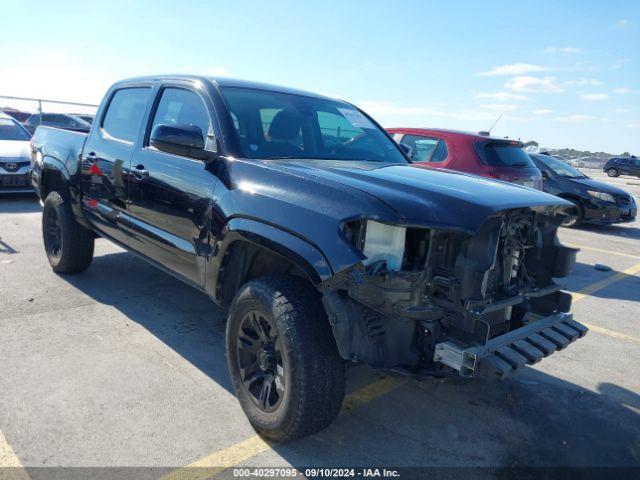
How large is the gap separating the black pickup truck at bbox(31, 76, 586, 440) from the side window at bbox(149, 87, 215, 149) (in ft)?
0.05

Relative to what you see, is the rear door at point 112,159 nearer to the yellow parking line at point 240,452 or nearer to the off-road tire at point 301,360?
the off-road tire at point 301,360

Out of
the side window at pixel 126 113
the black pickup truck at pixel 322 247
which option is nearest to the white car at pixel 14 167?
the side window at pixel 126 113

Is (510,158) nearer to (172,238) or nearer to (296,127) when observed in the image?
(296,127)

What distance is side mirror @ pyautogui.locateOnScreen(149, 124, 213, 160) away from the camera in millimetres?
3129

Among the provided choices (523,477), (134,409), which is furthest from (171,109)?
(523,477)

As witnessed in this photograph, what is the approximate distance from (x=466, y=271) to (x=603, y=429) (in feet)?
5.39

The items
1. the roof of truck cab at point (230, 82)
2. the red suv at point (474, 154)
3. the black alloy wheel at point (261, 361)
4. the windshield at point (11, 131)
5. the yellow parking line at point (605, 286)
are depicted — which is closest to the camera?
the black alloy wheel at point (261, 361)

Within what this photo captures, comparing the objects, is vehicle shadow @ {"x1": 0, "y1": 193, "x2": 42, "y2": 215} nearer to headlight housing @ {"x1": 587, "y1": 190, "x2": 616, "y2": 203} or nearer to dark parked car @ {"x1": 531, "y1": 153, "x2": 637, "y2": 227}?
dark parked car @ {"x1": 531, "y1": 153, "x2": 637, "y2": 227}

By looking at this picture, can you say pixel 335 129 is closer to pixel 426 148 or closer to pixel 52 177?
pixel 52 177

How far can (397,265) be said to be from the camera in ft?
8.03

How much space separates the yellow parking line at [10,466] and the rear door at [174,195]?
135 centimetres

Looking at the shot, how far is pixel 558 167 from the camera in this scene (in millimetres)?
11336

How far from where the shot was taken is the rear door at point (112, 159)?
4180mm

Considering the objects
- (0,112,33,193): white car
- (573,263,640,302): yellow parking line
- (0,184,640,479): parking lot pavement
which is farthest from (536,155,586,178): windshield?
(0,112,33,193): white car
